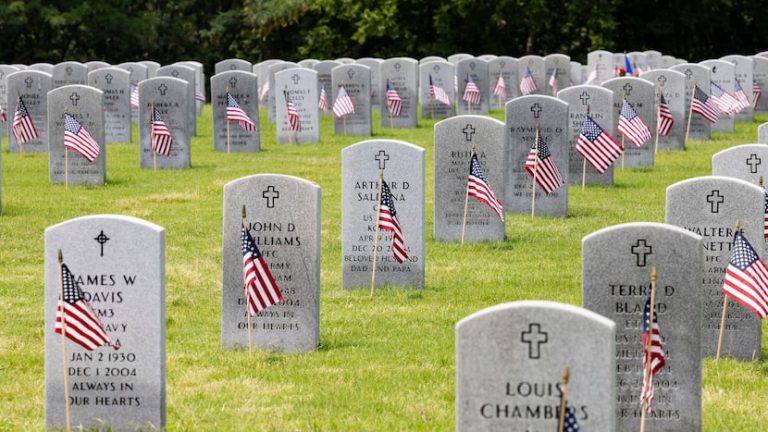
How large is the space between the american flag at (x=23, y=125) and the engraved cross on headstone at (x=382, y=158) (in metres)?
11.4

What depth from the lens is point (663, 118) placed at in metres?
22.8

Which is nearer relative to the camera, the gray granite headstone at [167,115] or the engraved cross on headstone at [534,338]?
the engraved cross on headstone at [534,338]

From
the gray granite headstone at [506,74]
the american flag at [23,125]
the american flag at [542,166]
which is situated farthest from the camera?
the gray granite headstone at [506,74]

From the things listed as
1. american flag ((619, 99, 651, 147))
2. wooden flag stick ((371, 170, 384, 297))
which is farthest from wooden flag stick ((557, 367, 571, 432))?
american flag ((619, 99, 651, 147))

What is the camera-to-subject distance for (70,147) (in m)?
19.2

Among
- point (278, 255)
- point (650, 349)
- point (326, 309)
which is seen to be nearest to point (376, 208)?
point (326, 309)

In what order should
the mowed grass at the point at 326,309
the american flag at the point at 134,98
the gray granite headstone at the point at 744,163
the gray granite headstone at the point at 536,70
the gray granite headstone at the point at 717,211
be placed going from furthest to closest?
the gray granite headstone at the point at 536,70, the american flag at the point at 134,98, the gray granite headstone at the point at 744,163, the gray granite headstone at the point at 717,211, the mowed grass at the point at 326,309

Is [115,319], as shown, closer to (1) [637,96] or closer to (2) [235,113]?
(1) [637,96]

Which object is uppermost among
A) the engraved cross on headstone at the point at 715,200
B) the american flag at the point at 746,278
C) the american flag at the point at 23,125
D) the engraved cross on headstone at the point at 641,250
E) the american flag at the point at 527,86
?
the american flag at the point at 527,86

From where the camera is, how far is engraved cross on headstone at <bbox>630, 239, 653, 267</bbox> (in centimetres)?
855

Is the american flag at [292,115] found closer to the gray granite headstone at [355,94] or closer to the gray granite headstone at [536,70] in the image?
the gray granite headstone at [355,94]

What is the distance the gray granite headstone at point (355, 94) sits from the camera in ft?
86.1

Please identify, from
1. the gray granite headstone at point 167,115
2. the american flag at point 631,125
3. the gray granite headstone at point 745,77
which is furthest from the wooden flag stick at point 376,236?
the gray granite headstone at point 745,77

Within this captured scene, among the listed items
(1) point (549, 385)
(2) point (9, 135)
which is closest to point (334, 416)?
(1) point (549, 385)
